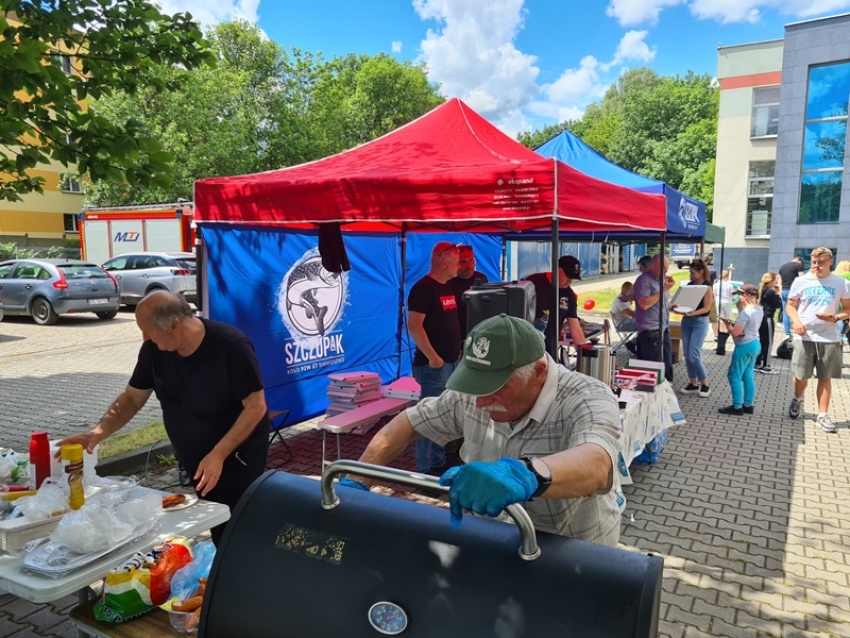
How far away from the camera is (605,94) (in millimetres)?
69875

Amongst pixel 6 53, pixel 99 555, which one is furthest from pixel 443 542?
pixel 6 53

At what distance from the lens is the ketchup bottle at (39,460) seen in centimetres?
254

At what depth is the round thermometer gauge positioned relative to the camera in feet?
4.10

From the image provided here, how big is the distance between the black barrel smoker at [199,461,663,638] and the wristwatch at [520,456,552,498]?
10 centimetres

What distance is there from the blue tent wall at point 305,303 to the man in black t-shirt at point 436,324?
1.56m

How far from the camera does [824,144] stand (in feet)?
61.8

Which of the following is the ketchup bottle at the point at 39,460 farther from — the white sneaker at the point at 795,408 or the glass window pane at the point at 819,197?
the glass window pane at the point at 819,197

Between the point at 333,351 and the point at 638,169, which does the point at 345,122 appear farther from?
the point at 333,351

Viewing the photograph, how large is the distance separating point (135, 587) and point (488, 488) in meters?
1.45

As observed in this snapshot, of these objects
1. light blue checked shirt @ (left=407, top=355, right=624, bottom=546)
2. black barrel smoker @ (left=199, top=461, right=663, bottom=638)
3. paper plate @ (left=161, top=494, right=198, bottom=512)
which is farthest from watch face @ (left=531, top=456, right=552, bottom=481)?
paper plate @ (left=161, top=494, right=198, bottom=512)

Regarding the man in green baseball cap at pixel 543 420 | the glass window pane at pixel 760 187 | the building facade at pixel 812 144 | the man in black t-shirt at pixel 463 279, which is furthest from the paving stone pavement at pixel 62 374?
the glass window pane at pixel 760 187

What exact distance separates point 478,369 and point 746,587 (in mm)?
2880

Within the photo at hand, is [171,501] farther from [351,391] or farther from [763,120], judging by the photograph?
[763,120]

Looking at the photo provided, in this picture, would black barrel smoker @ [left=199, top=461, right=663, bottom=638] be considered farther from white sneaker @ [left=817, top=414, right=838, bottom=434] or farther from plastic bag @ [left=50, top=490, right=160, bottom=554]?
white sneaker @ [left=817, top=414, right=838, bottom=434]
